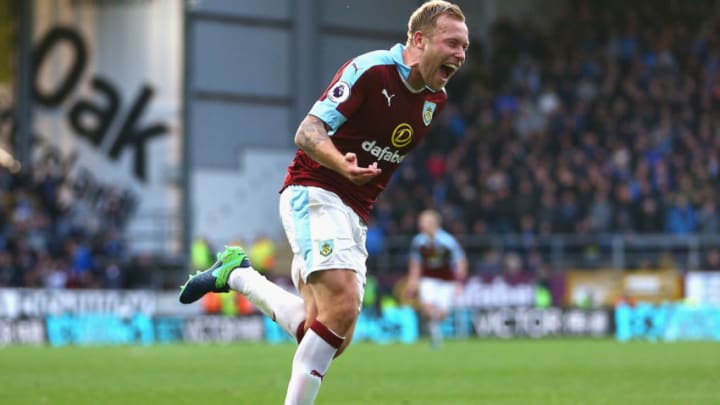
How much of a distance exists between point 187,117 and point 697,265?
13603 mm

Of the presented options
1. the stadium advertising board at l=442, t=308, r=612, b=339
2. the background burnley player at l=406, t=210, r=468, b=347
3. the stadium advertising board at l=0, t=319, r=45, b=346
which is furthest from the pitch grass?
the stadium advertising board at l=442, t=308, r=612, b=339

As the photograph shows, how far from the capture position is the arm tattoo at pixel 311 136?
22.8ft

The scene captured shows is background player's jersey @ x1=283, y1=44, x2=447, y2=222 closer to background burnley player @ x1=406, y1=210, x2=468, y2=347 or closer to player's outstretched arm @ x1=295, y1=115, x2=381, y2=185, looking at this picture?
player's outstretched arm @ x1=295, y1=115, x2=381, y2=185

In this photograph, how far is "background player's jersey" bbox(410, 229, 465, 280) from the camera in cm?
2261

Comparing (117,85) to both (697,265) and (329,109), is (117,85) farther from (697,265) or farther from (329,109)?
(329,109)

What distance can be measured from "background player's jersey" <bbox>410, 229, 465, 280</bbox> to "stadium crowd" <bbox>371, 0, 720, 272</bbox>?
5.85 metres

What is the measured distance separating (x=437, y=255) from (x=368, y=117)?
15793mm

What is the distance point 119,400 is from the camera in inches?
420

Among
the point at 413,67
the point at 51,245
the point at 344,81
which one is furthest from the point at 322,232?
the point at 51,245

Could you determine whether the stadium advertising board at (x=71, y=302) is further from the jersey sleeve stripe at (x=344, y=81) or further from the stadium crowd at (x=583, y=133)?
the jersey sleeve stripe at (x=344, y=81)

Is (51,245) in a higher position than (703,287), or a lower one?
higher

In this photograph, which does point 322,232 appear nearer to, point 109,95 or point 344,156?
point 344,156

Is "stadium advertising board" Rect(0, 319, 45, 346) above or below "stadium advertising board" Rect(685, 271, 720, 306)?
below

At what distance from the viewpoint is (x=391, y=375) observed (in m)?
14.1
